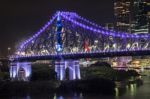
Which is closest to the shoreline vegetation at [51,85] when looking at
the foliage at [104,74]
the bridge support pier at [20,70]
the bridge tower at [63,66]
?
the bridge support pier at [20,70]

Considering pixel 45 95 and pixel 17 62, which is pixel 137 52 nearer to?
pixel 45 95

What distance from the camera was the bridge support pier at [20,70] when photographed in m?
74.3

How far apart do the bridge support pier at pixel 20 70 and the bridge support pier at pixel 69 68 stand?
468 centimetres

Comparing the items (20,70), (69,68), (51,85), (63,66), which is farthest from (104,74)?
(51,85)

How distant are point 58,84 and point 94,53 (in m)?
5.92

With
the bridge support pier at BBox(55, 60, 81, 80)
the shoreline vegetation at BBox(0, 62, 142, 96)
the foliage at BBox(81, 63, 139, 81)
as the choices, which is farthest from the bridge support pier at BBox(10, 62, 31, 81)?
the foliage at BBox(81, 63, 139, 81)

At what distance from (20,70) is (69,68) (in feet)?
22.7

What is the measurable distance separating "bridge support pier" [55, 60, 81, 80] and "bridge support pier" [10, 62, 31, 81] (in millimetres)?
4680

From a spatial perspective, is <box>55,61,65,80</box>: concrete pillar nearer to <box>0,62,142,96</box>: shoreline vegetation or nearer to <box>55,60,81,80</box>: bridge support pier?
<box>55,60,81,80</box>: bridge support pier

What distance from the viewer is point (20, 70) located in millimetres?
74750

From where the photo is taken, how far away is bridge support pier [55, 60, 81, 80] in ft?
233

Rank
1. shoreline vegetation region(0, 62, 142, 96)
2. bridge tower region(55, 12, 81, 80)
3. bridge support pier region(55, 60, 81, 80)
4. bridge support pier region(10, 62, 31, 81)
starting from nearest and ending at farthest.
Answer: shoreline vegetation region(0, 62, 142, 96) < bridge tower region(55, 12, 81, 80) < bridge support pier region(55, 60, 81, 80) < bridge support pier region(10, 62, 31, 81)

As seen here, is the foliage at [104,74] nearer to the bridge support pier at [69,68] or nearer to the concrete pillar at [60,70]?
the bridge support pier at [69,68]

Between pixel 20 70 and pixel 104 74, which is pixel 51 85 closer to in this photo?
pixel 20 70
